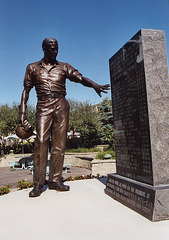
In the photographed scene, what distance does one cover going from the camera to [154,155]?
271 cm

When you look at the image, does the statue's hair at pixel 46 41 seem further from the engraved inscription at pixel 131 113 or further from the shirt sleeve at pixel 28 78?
the engraved inscription at pixel 131 113

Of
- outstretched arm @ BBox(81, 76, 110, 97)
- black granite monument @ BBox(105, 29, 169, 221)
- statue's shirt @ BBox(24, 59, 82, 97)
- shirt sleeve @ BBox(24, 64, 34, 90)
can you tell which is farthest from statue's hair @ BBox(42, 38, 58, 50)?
black granite monument @ BBox(105, 29, 169, 221)

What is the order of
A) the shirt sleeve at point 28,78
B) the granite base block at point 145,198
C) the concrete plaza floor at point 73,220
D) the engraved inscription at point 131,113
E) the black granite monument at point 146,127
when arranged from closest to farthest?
the concrete plaza floor at point 73,220, the granite base block at point 145,198, the black granite monument at point 146,127, the engraved inscription at point 131,113, the shirt sleeve at point 28,78

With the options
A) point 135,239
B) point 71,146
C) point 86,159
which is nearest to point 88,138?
point 71,146

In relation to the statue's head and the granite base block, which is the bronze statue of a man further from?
the granite base block

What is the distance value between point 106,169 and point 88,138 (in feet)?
45.8

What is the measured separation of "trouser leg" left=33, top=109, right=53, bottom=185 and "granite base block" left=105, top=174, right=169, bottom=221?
151cm

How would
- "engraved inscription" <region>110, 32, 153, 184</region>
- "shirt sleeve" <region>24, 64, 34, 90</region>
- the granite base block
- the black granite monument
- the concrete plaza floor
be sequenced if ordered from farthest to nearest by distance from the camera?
"shirt sleeve" <region>24, 64, 34, 90</region> < "engraved inscription" <region>110, 32, 153, 184</region> < the black granite monument < the granite base block < the concrete plaza floor

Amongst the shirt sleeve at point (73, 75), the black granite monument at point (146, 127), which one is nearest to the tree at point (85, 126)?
the shirt sleeve at point (73, 75)

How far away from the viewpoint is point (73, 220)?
2.59 meters

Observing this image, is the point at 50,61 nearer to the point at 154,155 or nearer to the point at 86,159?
the point at 154,155

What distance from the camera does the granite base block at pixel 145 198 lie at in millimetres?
2451

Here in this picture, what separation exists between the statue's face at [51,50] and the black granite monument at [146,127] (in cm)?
155

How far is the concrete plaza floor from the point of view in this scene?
2172 millimetres
